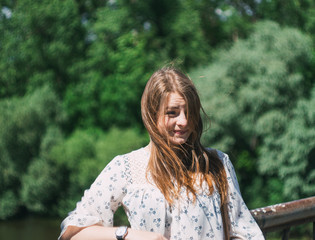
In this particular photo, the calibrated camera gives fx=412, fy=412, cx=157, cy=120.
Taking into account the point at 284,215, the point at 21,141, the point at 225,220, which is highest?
the point at 225,220

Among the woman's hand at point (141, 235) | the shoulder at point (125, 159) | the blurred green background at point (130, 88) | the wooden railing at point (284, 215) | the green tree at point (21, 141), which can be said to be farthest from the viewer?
the green tree at point (21, 141)

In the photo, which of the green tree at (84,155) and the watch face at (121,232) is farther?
the green tree at (84,155)

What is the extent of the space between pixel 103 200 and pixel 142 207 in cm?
14

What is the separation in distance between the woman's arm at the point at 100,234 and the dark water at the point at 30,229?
1486 centimetres

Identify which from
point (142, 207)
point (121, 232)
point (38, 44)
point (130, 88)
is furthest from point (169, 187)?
point (38, 44)

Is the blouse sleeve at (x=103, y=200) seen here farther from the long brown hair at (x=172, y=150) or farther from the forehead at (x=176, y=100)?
the forehead at (x=176, y=100)

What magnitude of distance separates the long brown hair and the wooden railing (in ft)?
0.79

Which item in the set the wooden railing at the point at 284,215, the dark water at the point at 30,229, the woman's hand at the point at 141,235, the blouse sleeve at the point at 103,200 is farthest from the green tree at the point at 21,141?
the woman's hand at the point at 141,235

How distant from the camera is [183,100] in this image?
156cm

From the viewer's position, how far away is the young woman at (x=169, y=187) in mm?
1484

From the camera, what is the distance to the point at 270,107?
554 inches

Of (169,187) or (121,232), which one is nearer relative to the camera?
(121,232)

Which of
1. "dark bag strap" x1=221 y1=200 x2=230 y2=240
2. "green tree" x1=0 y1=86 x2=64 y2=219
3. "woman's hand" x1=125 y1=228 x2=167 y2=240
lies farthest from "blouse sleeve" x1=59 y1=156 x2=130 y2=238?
Result: "green tree" x1=0 y1=86 x2=64 y2=219

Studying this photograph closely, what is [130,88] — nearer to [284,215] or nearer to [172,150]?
[284,215]
